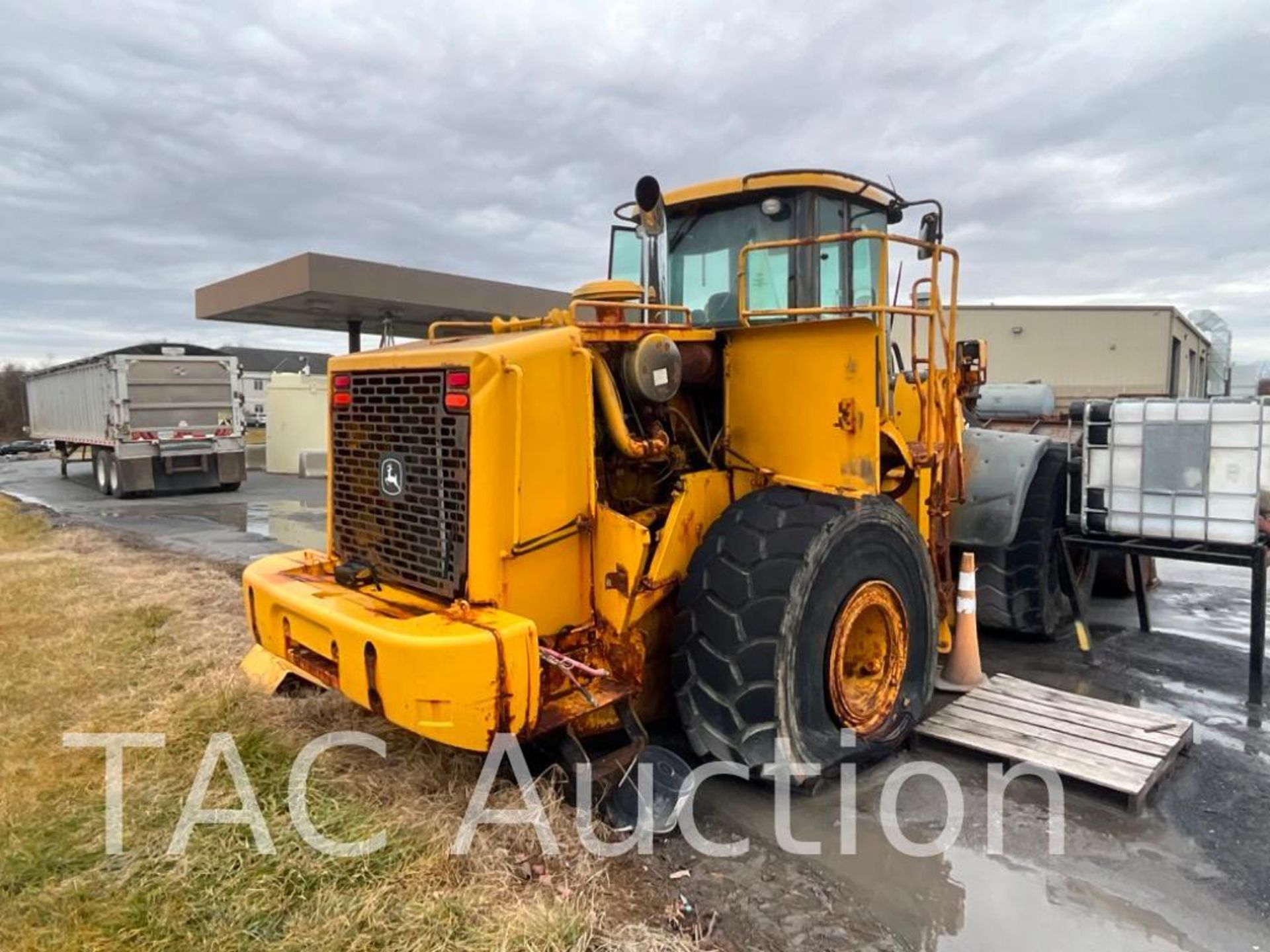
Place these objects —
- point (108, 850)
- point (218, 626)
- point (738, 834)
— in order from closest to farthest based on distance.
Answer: point (108, 850) → point (738, 834) → point (218, 626)

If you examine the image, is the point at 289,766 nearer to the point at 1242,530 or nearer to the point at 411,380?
the point at 411,380

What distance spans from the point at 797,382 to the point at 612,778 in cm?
186

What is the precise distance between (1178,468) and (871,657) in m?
2.43

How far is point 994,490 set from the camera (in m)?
5.48

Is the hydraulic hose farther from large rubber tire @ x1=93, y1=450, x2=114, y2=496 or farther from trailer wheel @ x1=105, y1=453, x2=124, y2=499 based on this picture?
large rubber tire @ x1=93, y1=450, x2=114, y2=496

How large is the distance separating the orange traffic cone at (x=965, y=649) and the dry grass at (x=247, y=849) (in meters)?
2.65

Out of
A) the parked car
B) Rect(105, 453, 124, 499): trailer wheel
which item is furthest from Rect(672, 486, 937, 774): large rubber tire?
the parked car

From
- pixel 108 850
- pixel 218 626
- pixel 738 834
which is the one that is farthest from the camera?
pixel 218 626

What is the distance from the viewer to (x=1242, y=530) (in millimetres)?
4844

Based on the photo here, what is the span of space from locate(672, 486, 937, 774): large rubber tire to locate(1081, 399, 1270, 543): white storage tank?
2.43 metres

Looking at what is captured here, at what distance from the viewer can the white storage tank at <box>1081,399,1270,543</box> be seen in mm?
4820

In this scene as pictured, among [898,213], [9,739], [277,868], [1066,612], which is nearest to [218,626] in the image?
[9,739]

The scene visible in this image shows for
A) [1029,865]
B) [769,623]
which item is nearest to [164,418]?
[769,623]

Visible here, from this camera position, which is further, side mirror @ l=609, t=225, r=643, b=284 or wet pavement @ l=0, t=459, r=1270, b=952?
side mirror @ l=609, t=225, r=643, b=284
